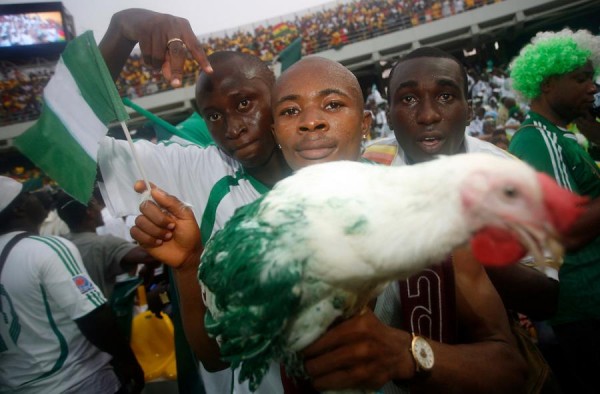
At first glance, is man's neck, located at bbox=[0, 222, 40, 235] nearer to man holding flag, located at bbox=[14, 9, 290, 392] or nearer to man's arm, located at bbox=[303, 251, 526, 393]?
man holding flag, located at bbox=[14, 9, 290, 392]

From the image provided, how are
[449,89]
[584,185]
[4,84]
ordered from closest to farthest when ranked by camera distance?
1. [449,89]
2. [584,185]
3. [4,84]

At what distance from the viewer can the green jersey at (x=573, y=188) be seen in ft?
7.15

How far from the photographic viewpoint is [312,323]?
2.77 feet

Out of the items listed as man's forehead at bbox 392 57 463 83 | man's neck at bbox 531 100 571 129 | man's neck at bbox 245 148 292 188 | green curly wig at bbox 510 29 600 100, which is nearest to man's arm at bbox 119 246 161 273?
man's neck at bbox 245 148 292 188

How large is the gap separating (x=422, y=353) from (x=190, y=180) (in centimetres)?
127

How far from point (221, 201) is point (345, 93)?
681 millimetres

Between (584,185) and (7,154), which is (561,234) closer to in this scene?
(584,185)

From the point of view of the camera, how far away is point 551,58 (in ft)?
8.60

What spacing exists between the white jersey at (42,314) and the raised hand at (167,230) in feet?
3.97

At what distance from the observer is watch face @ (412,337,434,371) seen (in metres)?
1.01

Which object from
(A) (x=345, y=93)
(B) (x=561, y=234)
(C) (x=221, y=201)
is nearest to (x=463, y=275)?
(B) (x=561, y=234)

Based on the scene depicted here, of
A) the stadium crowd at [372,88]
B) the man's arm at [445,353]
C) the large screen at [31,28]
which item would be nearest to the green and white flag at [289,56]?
the stadium crowd at [372,88]

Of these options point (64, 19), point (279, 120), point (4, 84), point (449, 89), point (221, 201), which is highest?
point (64, 19)

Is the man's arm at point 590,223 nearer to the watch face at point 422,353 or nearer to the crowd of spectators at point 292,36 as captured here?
the watch face at point 422,353
